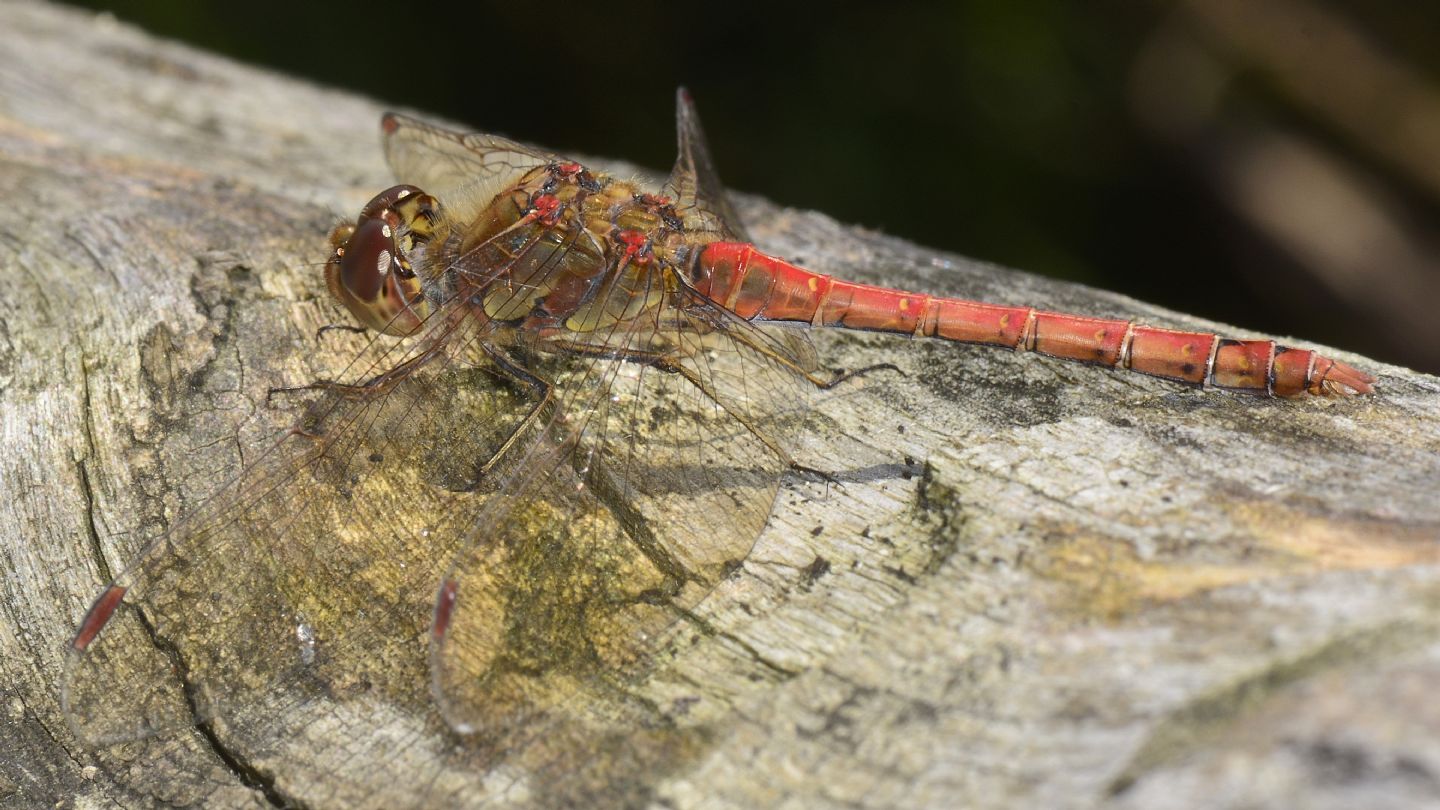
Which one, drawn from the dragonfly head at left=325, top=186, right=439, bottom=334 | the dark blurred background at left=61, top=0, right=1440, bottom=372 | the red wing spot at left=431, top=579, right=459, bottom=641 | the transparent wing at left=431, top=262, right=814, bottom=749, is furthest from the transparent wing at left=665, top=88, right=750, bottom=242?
the dark blurred background at left=61, top=0, right=1440, bottom=372

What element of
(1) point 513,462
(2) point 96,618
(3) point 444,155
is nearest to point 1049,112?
(3) point 444,155

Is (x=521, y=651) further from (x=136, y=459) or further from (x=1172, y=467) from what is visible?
(x=1172, y=467)

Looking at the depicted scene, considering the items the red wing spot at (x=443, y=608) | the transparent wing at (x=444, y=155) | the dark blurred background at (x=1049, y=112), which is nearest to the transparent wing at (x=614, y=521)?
the red wing spot at (x=443, y=608)

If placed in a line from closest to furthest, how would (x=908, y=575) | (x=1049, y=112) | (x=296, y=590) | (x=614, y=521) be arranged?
(x=908, y=575) → (x=296, y=590) → (x=614, y=521) → (x=1049, y=112)

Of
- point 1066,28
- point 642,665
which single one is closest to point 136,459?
point 642,665

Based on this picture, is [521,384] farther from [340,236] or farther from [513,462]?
[340,236]

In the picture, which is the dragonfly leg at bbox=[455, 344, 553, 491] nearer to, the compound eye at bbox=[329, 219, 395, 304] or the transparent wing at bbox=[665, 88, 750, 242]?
the compound eye at bbox=[329, 219, 395, 304]
